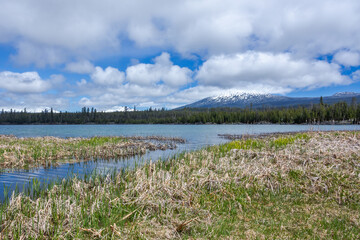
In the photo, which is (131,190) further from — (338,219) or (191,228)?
(338,219)

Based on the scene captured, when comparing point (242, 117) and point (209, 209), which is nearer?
point (209, 209)

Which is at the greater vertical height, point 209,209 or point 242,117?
point 242,117

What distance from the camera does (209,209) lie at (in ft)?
23.1

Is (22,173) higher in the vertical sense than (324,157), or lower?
lower

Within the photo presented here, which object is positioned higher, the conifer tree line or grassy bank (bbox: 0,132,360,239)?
the conifer tree line

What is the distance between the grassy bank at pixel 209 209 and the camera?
554 centimetres

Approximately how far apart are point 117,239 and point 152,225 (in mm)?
1009

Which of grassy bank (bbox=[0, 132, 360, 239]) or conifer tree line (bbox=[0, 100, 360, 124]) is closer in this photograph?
grassy bank (bbox=[0, 132, 360, 239])

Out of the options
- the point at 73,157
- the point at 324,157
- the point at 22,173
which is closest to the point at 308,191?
the point at 324,157

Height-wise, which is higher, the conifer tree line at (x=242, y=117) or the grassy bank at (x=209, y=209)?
the conifer tree line at (x=242, y=117)

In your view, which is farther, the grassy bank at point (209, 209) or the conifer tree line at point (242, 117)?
the conifer tree line at point (242, 117)

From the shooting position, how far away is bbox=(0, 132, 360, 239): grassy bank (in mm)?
5535

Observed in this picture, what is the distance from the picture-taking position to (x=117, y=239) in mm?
5211

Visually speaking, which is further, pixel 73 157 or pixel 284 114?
pixel 284 114
